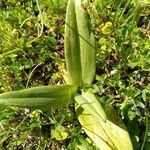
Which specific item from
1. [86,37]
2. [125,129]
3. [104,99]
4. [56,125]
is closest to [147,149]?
[125,129]

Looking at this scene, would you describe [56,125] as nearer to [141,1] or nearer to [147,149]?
[147,149]

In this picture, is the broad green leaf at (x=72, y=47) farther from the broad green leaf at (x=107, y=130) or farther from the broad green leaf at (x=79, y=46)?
the broad green leaf at (x=107, y=130)

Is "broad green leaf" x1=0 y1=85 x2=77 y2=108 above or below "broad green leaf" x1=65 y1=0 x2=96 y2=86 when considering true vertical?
below

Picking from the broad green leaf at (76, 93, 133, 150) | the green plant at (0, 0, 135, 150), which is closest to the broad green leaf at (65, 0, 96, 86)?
the green plant at (0, 0, 135, 150)

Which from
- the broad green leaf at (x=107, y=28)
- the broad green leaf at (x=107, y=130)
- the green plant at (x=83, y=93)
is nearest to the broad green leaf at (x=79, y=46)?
the green plant at (x=83, y=93)

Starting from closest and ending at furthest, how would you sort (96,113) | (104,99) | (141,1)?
(96,113) < (104,99) < (141,1)

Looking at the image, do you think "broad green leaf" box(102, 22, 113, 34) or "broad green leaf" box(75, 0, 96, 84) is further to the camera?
"broad green leaf" box(102, 22, 113, 34)

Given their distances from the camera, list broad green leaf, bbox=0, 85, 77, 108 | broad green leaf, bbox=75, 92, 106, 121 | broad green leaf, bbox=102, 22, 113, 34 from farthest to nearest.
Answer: broad green leaf, bbox=102, 22, 113, 34 < broad green leaf, bbox=75, 92, 106, 121 < broad green leaf, bbox=0, 85, 77, 108

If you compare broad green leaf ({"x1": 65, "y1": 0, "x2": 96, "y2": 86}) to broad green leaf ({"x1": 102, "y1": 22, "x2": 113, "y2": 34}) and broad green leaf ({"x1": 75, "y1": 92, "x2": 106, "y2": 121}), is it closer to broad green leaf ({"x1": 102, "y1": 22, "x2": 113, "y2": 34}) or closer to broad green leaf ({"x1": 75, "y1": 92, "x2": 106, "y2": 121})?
broad green leaf ({"x1": 75, "y1": 92, "x2": 106, "y2": 121})
